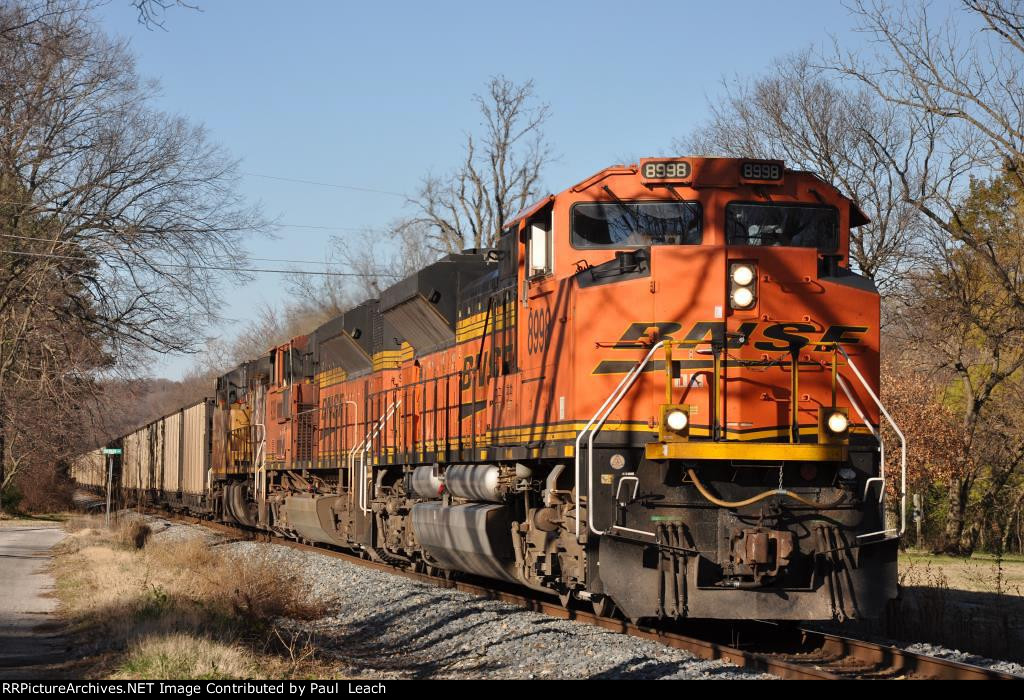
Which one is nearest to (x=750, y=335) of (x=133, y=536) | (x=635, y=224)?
(x=635, y=224)

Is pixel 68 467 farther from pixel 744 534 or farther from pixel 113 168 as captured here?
pixel 744 534

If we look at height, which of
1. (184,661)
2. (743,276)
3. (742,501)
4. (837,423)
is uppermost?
(743,276)

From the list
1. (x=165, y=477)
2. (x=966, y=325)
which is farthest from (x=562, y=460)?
(x=165, y=477)

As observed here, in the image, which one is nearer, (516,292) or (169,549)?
(516,292)

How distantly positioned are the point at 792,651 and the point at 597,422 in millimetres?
2646

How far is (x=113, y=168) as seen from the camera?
3186cm

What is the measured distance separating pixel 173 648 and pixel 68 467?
1630 inches

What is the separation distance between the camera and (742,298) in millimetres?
9734

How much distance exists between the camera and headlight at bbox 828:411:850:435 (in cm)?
941

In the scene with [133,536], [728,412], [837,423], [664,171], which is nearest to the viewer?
[837,423]

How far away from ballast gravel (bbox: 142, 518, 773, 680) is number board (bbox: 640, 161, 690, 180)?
4.11 metres

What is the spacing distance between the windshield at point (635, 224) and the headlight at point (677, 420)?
1740 mm

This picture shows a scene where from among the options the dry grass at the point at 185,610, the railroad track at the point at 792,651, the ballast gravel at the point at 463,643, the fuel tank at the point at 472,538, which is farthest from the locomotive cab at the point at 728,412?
the dry grass at the point at 185,610

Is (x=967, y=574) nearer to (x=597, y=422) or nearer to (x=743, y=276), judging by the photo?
(x=743, y=276)
